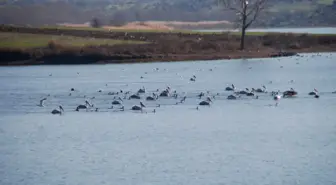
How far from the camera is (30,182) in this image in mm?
24609

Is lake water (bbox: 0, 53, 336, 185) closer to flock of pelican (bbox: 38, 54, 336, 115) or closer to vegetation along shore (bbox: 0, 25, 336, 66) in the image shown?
flock of pelican (bbox: 38, 54, 336, 115)

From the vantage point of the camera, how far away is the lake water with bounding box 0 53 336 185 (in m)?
25.2

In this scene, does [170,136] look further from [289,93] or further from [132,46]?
[132,46]

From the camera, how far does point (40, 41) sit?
7006cm

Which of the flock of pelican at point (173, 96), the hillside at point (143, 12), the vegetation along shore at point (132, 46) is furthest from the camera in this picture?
the hillside at point (143, 12)

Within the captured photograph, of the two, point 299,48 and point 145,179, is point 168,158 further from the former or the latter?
point 299,48

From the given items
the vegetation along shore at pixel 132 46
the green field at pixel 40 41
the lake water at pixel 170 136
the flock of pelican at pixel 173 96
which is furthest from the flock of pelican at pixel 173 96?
the green field at pixel 40 41

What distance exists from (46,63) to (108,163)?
3937 cm

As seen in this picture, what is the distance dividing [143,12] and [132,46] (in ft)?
223

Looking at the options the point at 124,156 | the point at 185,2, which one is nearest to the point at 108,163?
the point at 124,156

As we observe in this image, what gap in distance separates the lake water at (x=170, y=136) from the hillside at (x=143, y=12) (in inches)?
1739

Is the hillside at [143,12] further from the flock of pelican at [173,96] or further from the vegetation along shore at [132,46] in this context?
the flock of pelican at [173,96]

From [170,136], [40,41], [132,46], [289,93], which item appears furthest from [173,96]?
[40,41]

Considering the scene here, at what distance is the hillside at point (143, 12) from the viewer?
9582 cm
